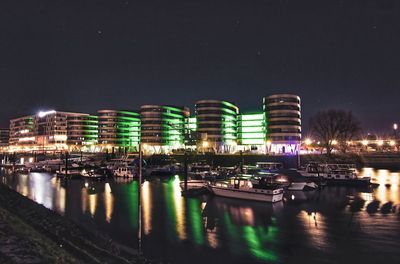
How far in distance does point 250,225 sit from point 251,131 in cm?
12546

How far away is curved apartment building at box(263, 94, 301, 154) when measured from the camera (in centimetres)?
13412

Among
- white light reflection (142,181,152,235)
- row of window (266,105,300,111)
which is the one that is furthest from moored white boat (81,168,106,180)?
row of window (266,105,300,111)

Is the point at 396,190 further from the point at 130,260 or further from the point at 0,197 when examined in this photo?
the point at 0,197

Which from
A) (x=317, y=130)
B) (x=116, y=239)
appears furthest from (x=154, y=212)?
(x=317, y=130)

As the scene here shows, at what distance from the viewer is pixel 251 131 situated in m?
156

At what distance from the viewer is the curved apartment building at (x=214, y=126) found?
14738 cm

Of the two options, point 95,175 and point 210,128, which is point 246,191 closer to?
point 95,175

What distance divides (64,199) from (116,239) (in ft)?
84.1

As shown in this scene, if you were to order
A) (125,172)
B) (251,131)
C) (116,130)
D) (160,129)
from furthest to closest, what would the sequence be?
(116,130), (160,129), (251,131), (125,172)

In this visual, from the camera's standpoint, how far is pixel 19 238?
16203mm

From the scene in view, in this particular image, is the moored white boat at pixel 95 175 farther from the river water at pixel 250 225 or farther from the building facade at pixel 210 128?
the building facade at pixel 210 128

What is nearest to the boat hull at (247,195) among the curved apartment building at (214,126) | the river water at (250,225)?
the river water at (250,225)

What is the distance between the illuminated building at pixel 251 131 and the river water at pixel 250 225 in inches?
3842

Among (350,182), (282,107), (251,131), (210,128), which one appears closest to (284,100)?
(282,107)
